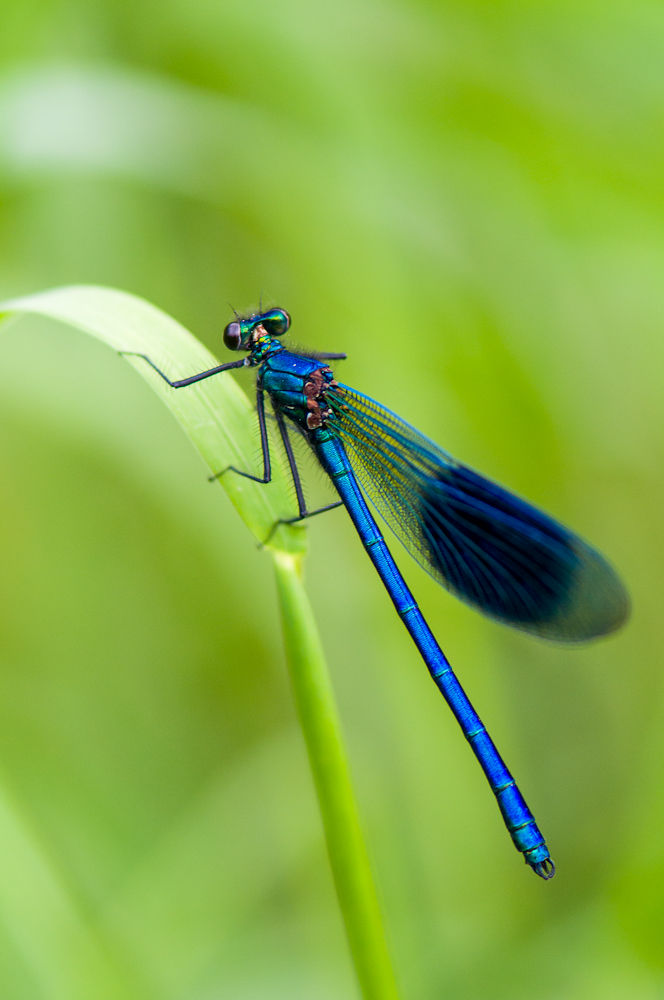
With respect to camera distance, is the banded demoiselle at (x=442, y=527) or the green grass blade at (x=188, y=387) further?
the banded demoiselle at (x=442, y=527)

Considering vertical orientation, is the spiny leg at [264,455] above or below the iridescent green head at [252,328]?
below

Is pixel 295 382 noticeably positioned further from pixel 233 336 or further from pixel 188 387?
pixel 188 387

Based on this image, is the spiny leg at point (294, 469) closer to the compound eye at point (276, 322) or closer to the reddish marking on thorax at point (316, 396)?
the reddish marking on thorax at point (316, 396)

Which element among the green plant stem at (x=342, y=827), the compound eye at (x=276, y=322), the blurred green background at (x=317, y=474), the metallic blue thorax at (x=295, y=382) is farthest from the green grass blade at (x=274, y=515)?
the blurred green background at (x=317, y=474)

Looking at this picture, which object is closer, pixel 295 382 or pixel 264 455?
pixel 264 455

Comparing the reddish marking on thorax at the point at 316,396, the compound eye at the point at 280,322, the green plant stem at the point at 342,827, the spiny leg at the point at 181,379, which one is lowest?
the green plant stem at the point at 342,827

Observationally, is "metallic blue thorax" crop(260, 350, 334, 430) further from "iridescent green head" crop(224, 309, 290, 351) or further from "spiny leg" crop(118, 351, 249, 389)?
"spiny leg" crop(118, 351, 249, 389)

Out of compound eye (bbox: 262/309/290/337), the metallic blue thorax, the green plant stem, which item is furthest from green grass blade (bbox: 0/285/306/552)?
compound eye (bbox: 262/309/290/337)

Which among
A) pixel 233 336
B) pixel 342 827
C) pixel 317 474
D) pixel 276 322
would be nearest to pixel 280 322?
pixel 276 322
